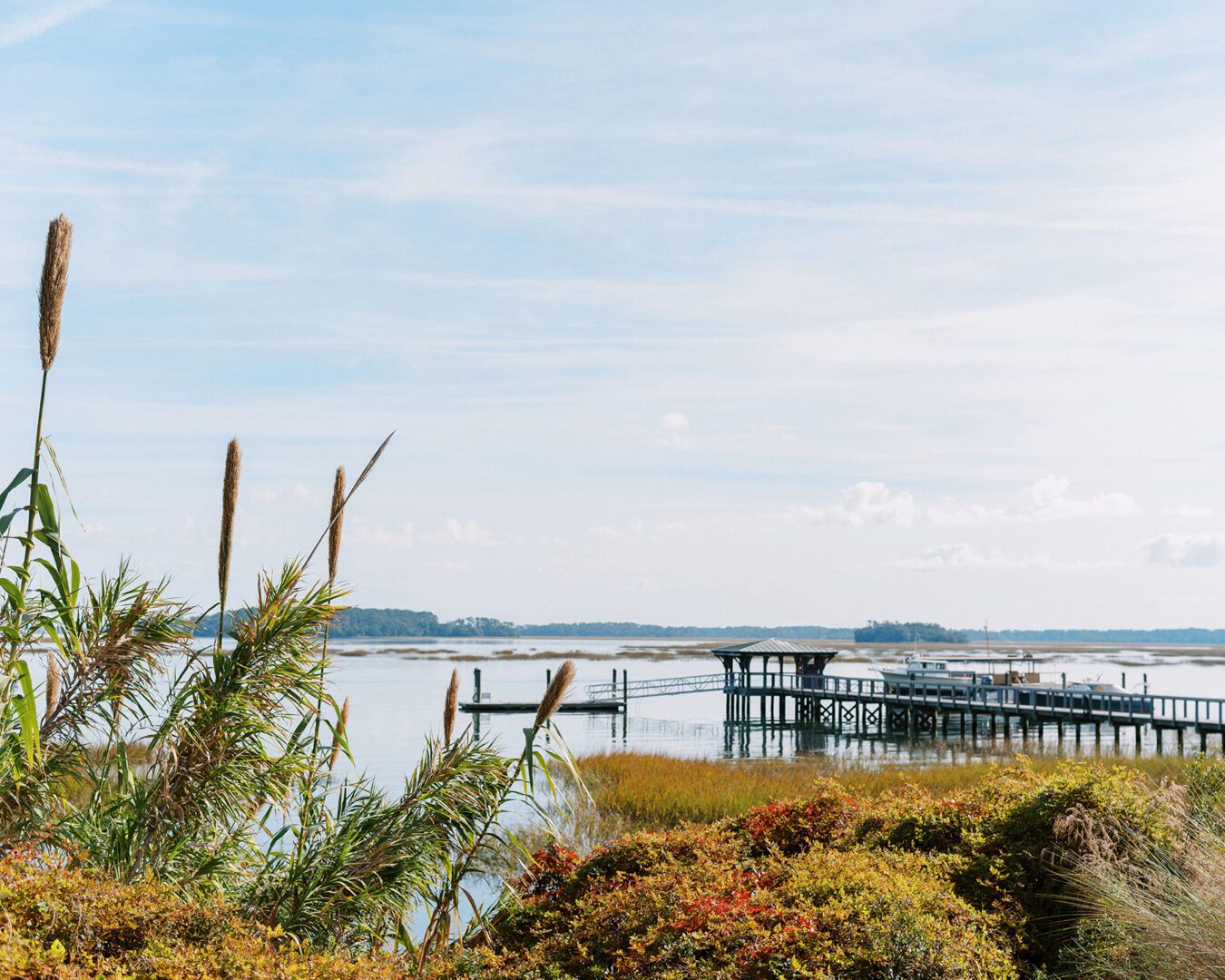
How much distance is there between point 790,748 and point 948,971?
35.8 metres

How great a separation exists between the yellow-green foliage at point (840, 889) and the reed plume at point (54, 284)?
4.55 meters

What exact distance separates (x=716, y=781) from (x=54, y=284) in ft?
67.4

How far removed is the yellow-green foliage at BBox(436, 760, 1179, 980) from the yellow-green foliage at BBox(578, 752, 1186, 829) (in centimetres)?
702

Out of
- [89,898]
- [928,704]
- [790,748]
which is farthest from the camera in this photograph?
[928,704]

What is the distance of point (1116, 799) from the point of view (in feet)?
27.2

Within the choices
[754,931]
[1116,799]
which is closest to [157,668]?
[754,931]

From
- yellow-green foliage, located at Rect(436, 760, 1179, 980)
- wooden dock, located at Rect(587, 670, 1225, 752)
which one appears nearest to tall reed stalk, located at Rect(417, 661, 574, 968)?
yellow-green foliage, located at Rect(436, 760, 1179, 980)

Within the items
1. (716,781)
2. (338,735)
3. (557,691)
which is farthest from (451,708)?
(716,781)

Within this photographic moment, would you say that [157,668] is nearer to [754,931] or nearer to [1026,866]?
[754,931]

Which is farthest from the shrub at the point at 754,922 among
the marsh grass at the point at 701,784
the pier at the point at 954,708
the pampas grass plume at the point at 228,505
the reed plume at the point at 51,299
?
the pier at the point at 954,708

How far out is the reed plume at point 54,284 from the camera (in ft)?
17.0

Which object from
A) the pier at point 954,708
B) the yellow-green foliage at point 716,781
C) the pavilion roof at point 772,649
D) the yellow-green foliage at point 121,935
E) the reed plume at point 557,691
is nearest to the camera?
the yellow-green foliage at point 121,935

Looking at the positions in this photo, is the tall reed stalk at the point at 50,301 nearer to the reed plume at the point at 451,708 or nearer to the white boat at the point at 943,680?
the reed plume at the point at 451,708

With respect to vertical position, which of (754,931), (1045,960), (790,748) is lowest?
(790,748)
